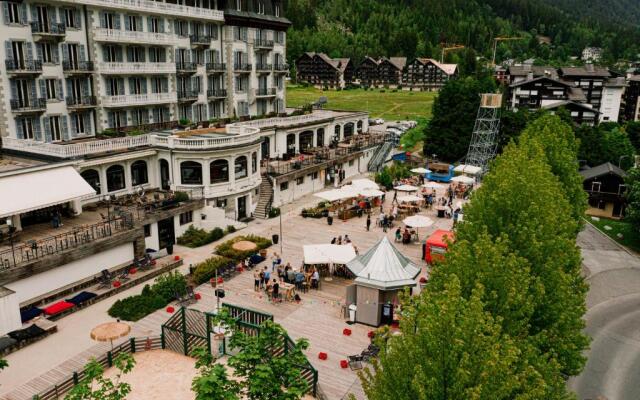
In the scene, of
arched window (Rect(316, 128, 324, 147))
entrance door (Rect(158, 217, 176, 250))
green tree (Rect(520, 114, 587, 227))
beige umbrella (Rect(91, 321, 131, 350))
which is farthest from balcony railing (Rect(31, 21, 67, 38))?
green tree (Rect(520, 114, 587, 227))

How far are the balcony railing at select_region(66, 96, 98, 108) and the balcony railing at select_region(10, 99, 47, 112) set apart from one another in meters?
2.15

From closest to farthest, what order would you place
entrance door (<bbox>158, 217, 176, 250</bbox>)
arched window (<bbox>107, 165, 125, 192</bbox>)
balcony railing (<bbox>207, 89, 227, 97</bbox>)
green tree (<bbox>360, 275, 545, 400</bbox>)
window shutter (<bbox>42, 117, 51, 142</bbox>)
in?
green tree (<bbox>360, 275, 545, 400</bbox>) → entrance door (<bbox>158, 217, 176, 250</bbox>) → arched window (<bbox>107, 165, 125, 192</bbox>) → window shutter (<bbox>42, 117, 51, 142</bbox>) → balcony railing (<bbox>207, 89, 227, 97</bbox>)

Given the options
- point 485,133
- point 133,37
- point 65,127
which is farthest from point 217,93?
point 485,133

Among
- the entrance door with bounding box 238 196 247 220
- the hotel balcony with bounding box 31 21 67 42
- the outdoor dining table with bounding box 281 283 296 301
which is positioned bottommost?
the outdoor dining table with bounding box 281 283 296 301

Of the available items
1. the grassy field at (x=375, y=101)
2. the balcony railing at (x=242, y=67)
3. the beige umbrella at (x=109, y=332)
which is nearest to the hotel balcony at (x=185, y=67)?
the balcony railing at (x=242, y=67)

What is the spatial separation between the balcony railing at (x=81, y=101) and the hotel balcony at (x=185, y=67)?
31.5ft

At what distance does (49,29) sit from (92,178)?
11545mm

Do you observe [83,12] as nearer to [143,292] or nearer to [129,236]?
[129,236]

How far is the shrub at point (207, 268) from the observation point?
108 ft

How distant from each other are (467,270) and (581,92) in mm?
96396

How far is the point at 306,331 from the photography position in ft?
90.3

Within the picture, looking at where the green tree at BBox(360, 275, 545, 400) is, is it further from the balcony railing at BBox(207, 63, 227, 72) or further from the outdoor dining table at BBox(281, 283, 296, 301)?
the balcony railing at BBox(207, 63, 227, 72)

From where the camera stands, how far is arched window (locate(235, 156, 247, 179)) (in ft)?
148

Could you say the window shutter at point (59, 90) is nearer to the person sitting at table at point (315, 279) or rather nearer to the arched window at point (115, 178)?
the arched window at point (115, 178)
